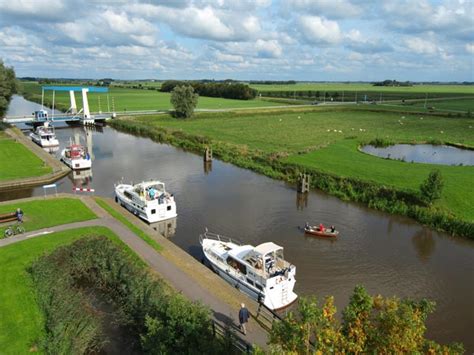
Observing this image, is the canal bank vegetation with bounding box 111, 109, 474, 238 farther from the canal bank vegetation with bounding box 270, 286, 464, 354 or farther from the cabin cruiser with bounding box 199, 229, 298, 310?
the canal bank vegetation with bounding box 270, 286, 464, 354

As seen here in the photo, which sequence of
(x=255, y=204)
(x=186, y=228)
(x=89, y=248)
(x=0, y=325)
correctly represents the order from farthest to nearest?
(x=255, y=204), (x=186, y=228), (x=89, y=248), (x=0, y=325)

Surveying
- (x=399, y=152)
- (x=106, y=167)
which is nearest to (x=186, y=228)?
(x=106, y=167)

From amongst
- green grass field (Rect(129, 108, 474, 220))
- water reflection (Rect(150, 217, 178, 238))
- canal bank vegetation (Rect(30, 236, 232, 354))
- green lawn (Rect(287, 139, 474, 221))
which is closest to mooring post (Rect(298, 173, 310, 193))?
green lawn (Rect(287, 139, 474, 221))

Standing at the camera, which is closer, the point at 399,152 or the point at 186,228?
the point at 186,228

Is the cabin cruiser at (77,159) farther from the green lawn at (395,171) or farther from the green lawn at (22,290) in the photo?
the green lawn at (395,171)

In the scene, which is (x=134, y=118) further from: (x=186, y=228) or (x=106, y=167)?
(x=186, y=228)

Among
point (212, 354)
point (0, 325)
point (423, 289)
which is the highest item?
point (212, 354)

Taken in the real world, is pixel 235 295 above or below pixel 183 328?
below

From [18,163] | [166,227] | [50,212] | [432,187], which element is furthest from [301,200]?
[18,163]
